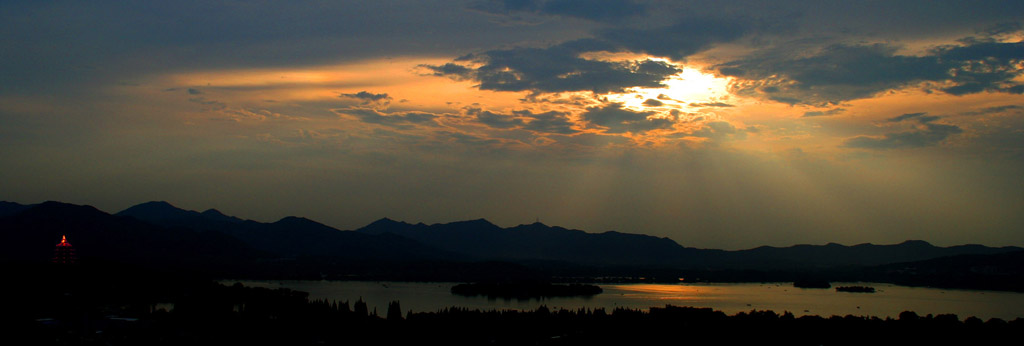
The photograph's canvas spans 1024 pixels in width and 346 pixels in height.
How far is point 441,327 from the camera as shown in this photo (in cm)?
5838

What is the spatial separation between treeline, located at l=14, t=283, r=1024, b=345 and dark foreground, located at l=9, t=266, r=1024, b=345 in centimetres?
7

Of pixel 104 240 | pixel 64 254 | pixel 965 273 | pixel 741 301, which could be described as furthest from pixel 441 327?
pixel 104 240

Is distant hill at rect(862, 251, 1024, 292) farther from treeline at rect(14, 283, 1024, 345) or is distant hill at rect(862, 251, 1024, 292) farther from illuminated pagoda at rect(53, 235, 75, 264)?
illuminated pagoda at rect(53, 235, 75, 264)

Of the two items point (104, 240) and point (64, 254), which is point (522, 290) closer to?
point (64, 254)

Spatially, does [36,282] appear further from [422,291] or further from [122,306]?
[422,291]

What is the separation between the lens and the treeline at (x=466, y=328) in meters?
51.3

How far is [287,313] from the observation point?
67.2 metres

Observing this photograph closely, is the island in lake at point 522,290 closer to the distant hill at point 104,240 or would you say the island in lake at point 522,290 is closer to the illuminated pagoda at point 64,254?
the illuminated pagoda at point 64,254

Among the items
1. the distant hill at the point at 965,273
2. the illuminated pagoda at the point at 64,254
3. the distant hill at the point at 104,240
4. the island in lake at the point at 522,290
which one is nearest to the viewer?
the illuminated pagoda at the point at 64,254

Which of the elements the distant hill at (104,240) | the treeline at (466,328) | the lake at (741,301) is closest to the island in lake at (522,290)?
the lake at (741,301)

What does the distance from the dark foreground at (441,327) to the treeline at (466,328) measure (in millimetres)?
71

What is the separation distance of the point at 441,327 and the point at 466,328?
5.97ft

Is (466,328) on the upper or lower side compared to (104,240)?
lower

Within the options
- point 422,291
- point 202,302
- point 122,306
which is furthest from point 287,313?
point 422,291
